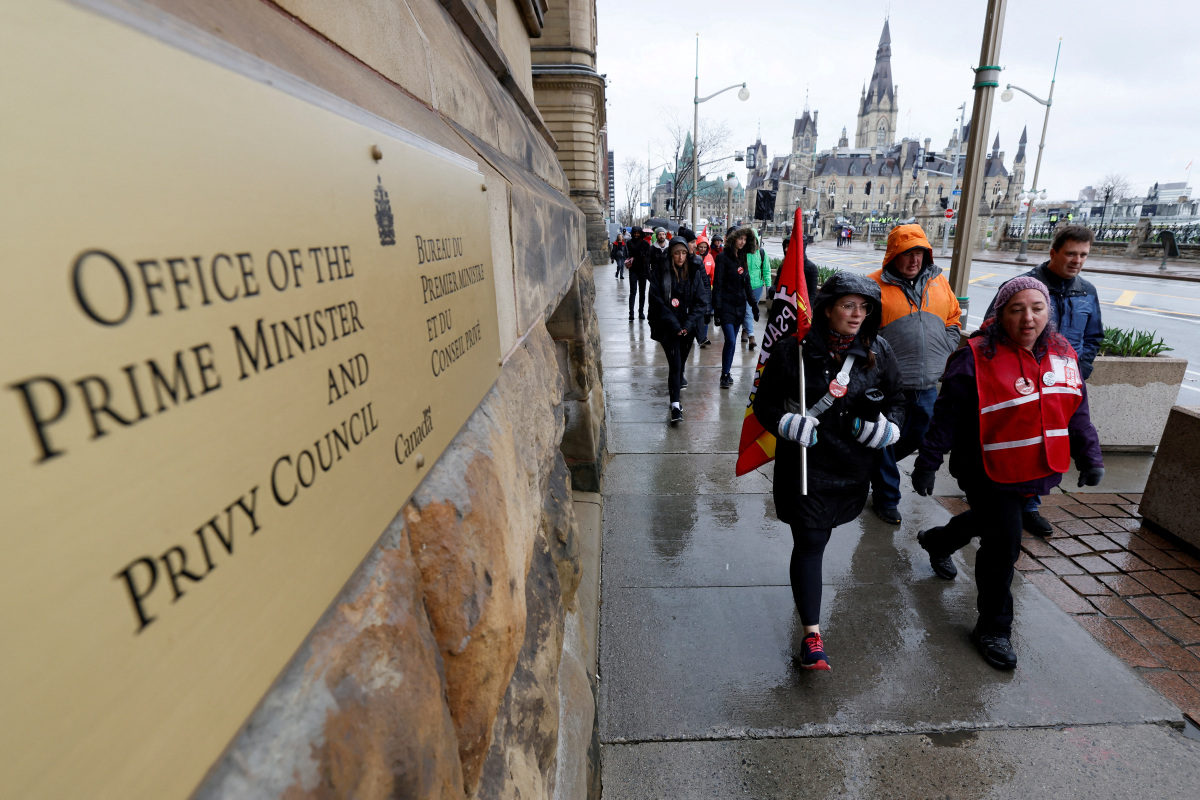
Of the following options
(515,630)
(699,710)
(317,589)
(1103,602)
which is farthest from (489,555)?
(1103,602)

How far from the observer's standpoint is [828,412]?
2.78m

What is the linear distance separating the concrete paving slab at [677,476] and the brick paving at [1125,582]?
150 centimetres

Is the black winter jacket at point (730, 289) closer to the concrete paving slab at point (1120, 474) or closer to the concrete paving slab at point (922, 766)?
the concrete paving slab at point (1120, 474)

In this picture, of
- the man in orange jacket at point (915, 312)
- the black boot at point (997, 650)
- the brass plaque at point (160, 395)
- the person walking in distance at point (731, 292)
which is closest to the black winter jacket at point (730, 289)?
the person walking in distance at point (731, 292)

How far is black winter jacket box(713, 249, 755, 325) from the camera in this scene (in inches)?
292

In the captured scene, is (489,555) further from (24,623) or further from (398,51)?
(398,51)

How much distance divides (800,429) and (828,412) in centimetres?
22

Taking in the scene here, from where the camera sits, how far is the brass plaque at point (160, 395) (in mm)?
366

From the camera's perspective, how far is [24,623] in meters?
0.35

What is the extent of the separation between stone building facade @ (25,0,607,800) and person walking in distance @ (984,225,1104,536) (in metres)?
3.37

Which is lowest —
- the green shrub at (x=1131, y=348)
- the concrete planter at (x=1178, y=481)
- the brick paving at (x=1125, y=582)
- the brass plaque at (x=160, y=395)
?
the brick paving at (x=1125, y=582)

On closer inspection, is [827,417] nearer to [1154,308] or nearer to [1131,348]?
[1131,348]

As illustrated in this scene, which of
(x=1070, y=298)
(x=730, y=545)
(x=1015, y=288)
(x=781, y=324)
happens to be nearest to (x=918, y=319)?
(x=1015, y=288)

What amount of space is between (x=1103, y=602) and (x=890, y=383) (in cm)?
199
